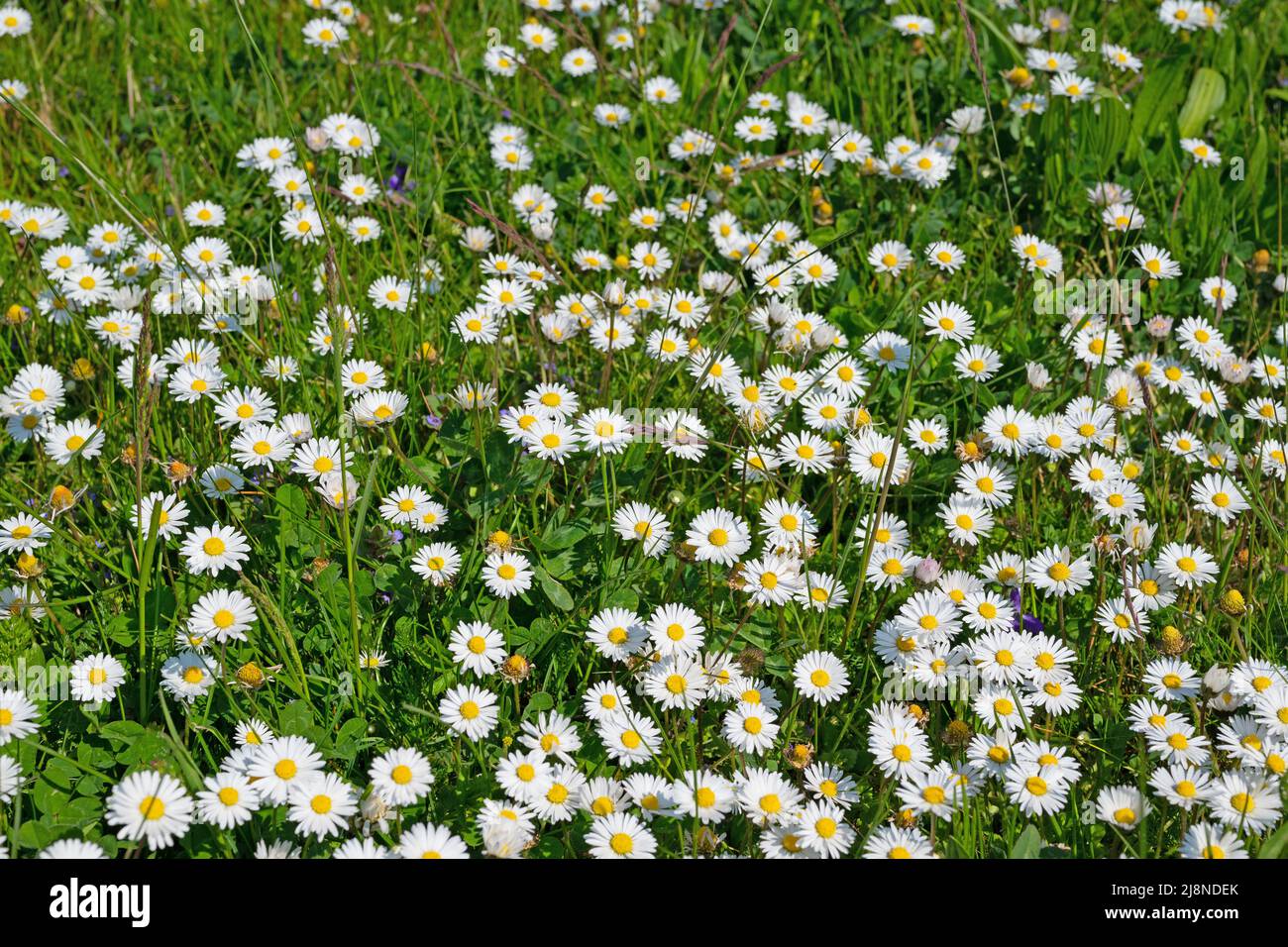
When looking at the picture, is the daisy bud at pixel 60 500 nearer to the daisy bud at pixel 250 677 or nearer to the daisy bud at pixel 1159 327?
the daisy bud at pixel 250 677

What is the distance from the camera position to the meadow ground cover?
2518mm

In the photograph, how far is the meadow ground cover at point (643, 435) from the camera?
2518 millimetres

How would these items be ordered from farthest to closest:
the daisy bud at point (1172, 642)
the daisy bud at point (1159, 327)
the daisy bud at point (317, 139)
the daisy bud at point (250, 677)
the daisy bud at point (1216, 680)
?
the daisy bud at point (317, 139), the daisy bud at point (1159, 327), the daisy bud at point (1172, 642), the daisy bud at point (1216, 680), the daisy bud at point (250, 677)

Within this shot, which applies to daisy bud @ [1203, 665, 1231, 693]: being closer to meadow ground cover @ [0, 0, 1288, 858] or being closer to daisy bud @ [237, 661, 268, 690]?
meadow ground cover @ [0, 0, 1288, 858]

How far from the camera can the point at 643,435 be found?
10.1ft

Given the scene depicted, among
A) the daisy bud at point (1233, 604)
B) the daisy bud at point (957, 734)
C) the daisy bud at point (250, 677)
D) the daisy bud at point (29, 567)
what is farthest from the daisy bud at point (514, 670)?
the daisy bud at point (1233, 604)

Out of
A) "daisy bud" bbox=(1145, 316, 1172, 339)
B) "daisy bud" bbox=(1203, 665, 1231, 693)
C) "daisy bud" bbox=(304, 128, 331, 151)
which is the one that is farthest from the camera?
"daisy bud" bbox=(304, 128, 331, 151)

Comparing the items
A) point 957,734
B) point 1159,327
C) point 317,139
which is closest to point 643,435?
point 957,734

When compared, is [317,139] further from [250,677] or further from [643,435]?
[250,677]

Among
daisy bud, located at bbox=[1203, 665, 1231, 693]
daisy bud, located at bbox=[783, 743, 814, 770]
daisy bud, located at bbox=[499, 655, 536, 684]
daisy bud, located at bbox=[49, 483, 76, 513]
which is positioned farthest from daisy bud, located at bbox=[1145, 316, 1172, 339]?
daisy bud, located at bbox=[49, 483, 76, 513]

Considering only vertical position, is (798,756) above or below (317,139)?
below

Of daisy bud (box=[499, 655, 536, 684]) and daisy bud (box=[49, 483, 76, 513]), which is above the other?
daisy bud (box=[49, 483, 76, 513])
